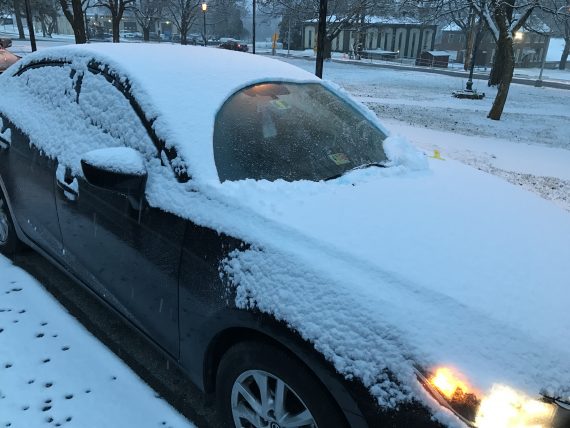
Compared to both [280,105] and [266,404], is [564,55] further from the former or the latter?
[266,404]

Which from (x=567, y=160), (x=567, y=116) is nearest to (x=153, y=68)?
(x=567, y=160)

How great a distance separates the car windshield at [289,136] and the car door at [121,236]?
1.26 feet

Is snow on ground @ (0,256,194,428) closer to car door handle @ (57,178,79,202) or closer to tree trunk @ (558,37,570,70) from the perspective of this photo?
car door handle @ (57,178,79,202)

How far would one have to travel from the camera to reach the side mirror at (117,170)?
207 centimetres

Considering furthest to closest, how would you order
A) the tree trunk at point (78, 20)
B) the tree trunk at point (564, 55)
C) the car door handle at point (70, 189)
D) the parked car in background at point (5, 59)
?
1. the tree trunk at point (564, 55)
2. the tree trunk at point (78, 20)
3. the parked car in background at point (5, 59)
4. the car door handle at point (70, 189)

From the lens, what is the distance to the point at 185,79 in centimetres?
250

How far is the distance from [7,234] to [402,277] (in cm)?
314

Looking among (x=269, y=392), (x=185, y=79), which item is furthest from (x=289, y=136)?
(x=269, y=392)

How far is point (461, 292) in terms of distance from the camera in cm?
157

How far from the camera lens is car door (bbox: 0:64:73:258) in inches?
111

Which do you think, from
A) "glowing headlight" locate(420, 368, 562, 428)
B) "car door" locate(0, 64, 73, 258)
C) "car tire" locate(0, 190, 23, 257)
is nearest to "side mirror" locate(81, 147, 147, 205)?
"car door" locate(0, 64, 73, 258)

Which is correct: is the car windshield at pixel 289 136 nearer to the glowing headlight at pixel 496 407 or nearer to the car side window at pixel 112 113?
the car side window at pixel 112 113

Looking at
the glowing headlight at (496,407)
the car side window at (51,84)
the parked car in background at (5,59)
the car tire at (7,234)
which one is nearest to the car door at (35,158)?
the car side window at (51,84)

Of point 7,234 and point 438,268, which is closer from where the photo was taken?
point 438,268
